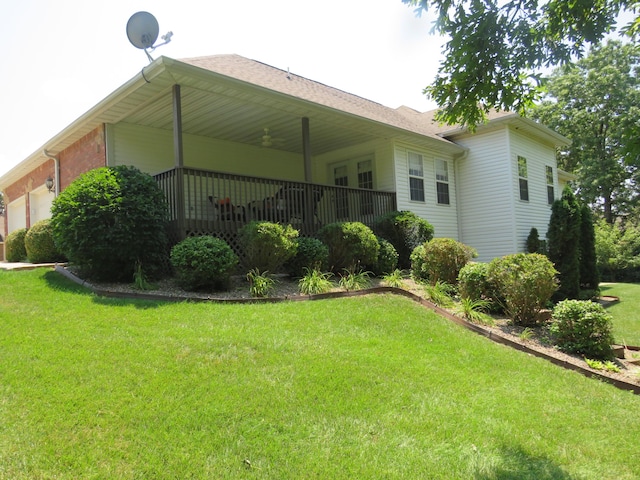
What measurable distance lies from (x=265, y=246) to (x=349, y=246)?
2053mm

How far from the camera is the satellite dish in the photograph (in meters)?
8.92

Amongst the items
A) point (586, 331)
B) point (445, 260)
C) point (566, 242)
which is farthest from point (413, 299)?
point (566, 242)

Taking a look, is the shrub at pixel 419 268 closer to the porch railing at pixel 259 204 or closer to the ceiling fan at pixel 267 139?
the porch railing at pixel 259 204

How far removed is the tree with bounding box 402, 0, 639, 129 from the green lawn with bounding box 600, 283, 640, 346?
5.70 m

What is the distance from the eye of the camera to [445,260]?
9016mm

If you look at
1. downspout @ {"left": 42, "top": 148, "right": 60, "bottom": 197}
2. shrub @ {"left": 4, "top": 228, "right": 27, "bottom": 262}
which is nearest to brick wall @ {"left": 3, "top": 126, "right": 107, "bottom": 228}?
downspout @ {"left": 42, "top": 148, "right": 60, "bottom": 197}

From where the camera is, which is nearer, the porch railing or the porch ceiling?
the porch railing

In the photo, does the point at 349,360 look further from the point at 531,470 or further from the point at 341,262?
the point at 341,262

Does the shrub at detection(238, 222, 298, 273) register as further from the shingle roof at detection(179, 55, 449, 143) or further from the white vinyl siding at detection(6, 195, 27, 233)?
the white vinyl siding at detection(6, 195, 27, 233)

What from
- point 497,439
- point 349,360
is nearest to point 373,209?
point 349,360

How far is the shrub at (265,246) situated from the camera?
7.76 m

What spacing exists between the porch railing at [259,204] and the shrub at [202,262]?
3.28ft

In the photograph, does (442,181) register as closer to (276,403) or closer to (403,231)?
(403,231)

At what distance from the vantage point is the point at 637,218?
2922 cm
